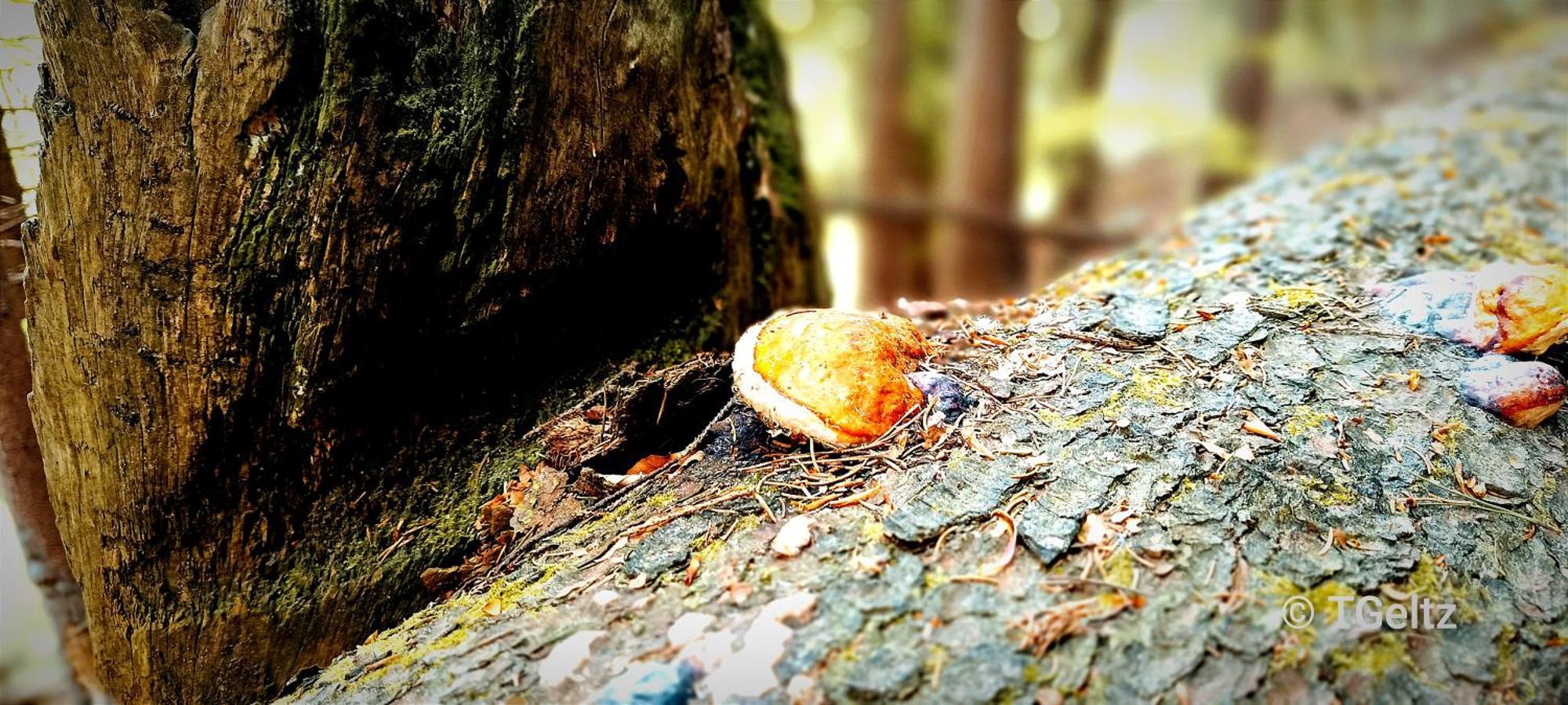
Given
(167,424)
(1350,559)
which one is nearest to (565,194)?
(167,424)

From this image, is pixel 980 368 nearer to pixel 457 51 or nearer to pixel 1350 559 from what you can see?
pixel 1350 559

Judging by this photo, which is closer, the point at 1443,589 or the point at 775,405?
Result: the point at 1443,589

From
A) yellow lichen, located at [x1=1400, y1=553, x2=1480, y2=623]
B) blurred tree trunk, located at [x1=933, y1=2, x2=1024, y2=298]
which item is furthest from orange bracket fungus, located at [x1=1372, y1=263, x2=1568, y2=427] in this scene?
blurred tree trunk, located at [x1=933, y1=2, x2=1024, y2=298]

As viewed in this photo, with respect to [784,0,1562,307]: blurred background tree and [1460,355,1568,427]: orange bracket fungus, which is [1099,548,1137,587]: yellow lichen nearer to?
[1460,355,1568,427]: orange bracket fungus

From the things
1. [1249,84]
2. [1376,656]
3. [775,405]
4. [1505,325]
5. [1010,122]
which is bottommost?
[1376,656]

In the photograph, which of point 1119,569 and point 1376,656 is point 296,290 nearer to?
point 1119,569

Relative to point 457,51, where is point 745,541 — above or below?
below

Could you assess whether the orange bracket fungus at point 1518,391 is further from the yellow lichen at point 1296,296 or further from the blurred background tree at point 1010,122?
the blurred background tree at point 1010,122

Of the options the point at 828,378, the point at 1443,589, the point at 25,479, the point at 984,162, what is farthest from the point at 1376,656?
the point at 984,162
